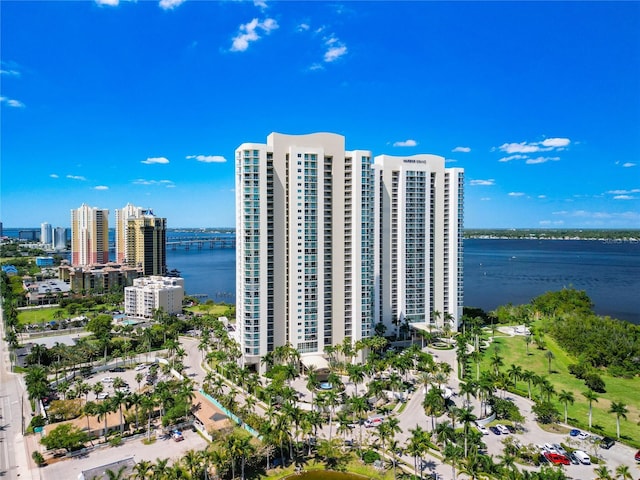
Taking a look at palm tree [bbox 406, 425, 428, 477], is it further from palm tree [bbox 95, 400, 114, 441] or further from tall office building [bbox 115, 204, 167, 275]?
tall office building [bbox 115, 204, 167, 275]

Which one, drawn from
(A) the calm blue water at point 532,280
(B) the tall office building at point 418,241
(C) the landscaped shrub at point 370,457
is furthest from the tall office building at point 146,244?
(C) the landscaped shrub at point 370,457

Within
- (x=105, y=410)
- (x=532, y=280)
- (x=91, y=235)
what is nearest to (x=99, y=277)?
(x=91, y=235)

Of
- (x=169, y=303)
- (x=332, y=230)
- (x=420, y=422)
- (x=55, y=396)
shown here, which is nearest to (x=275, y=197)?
(x=332, y=230)

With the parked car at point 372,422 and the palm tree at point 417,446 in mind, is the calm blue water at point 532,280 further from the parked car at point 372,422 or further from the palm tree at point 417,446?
the palm tree at point 417,446

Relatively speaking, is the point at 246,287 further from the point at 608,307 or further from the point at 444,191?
the point at 608,307

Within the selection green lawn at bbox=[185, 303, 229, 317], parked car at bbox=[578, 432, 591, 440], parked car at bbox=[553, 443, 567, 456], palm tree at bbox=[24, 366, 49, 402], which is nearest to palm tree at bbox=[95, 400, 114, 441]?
palm tree at bbox=[24, 366, 49, 402]

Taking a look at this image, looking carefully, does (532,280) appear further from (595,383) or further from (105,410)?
(105,410)
